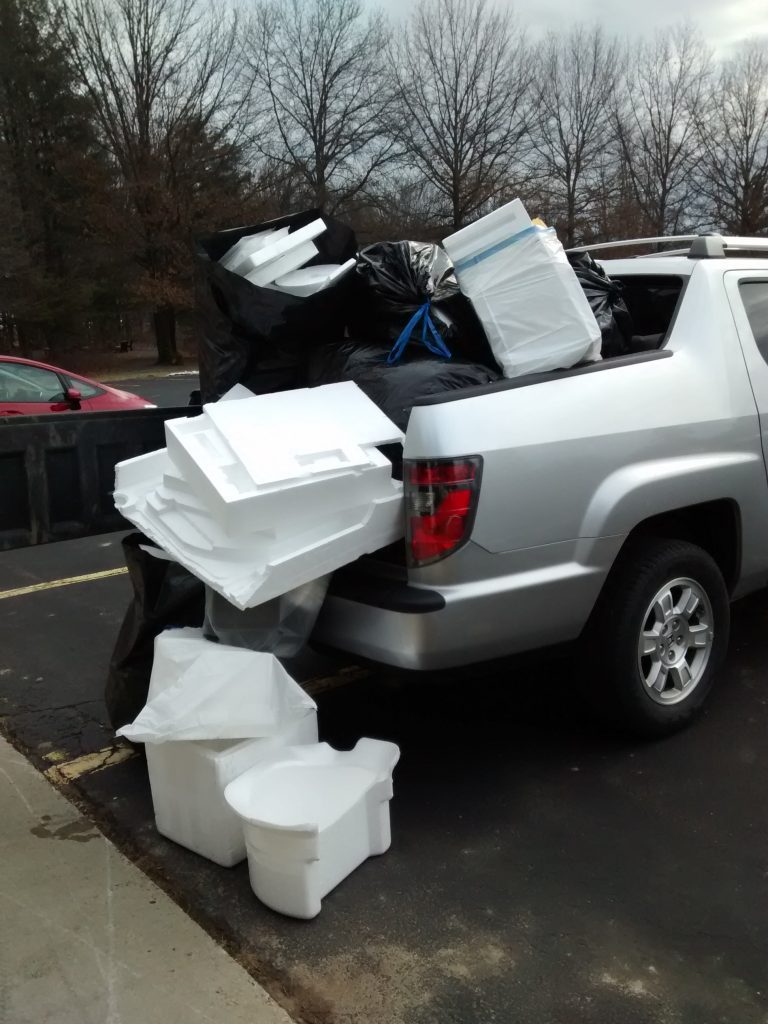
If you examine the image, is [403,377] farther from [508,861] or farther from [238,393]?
[508,861]

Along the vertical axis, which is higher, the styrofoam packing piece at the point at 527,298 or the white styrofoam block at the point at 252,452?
the styrofoam packing piece at the point at 527,298

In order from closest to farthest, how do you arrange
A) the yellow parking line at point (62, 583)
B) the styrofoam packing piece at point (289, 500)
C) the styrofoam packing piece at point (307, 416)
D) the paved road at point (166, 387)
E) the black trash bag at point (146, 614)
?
the styrofoam packing piece at point (289, 500) < the styrofoam packing piece at point (307, 416) < the black trash bag at point (146, 614) < the yellow parking line at point (62, 583) < the paved road at point (166, 387)

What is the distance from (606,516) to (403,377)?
3.01ft

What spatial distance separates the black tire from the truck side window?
3.24ft

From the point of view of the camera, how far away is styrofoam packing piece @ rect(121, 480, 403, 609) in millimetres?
2701

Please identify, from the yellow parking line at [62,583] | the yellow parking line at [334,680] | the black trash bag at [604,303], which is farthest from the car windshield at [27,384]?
the black trash bag at [604,303]

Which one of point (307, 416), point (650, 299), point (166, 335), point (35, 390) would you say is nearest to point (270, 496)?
point (307, 416)

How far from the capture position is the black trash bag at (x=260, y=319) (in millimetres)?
3588

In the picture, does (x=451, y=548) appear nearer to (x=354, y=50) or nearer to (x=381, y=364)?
(x=381, y=364)

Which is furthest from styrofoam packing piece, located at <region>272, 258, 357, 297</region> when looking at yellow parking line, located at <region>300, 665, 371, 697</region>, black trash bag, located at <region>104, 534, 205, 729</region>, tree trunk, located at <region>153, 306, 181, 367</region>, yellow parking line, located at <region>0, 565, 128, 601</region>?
tree trunk, located at <region>153, 306, 181, 367</region>

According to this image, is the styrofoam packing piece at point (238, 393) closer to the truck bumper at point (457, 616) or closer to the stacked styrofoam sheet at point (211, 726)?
the truck bumper at point (457, 616)

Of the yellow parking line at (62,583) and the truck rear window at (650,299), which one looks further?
the yellow parking line at (62,583)

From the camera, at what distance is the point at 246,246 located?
12.0 feet

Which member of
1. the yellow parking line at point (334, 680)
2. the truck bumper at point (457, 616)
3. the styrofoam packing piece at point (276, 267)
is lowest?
the yellow parking line at point (334, 680)
